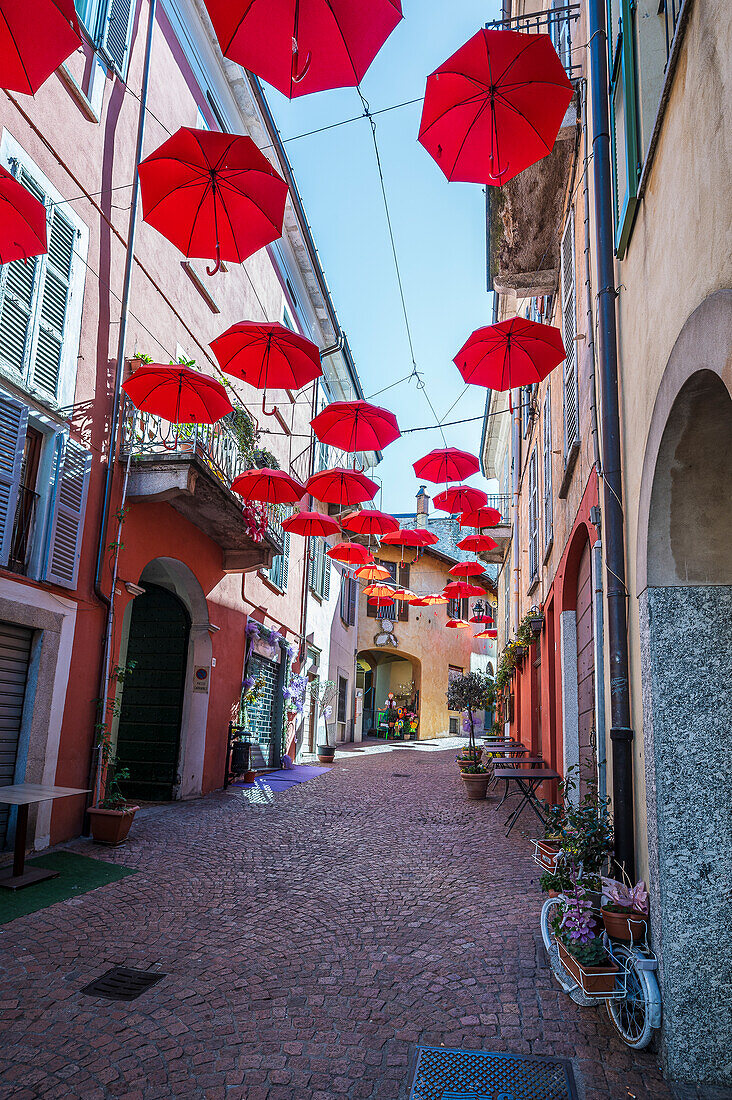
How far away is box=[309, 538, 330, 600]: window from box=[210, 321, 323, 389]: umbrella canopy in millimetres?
10864

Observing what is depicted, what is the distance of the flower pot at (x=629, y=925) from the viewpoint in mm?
3736

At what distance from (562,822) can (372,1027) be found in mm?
1954

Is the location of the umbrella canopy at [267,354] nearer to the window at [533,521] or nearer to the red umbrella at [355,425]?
the red umbrella at [355,425]

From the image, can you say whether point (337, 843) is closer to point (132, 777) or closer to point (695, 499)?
point (132, 777)

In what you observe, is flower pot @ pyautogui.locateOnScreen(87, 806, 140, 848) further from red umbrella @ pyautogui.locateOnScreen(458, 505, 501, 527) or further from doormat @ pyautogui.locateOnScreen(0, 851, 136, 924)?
red umbrella @ pyautogui.locateOnScreen(458, 505, 501, 527)

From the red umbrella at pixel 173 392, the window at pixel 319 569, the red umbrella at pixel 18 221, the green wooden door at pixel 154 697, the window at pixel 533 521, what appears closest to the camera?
the red umbrella at pixel 18 221

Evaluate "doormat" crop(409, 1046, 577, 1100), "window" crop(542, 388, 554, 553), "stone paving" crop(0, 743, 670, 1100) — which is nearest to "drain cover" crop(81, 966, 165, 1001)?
"stone paving" crop(0, 743, 670, 1100)

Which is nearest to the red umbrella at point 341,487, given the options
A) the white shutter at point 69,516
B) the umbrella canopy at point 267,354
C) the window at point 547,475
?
the window at point 547,475

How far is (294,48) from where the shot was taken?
15.8 ft

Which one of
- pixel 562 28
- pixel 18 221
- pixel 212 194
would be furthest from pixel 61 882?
pixel 562 28

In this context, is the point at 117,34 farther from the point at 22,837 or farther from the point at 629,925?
the point at 629,925

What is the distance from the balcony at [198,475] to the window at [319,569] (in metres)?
7.04

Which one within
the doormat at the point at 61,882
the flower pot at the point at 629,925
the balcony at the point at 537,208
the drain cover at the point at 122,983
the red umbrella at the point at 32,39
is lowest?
the drain cover at the point at 122,983

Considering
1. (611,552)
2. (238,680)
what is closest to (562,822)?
(611,552)
